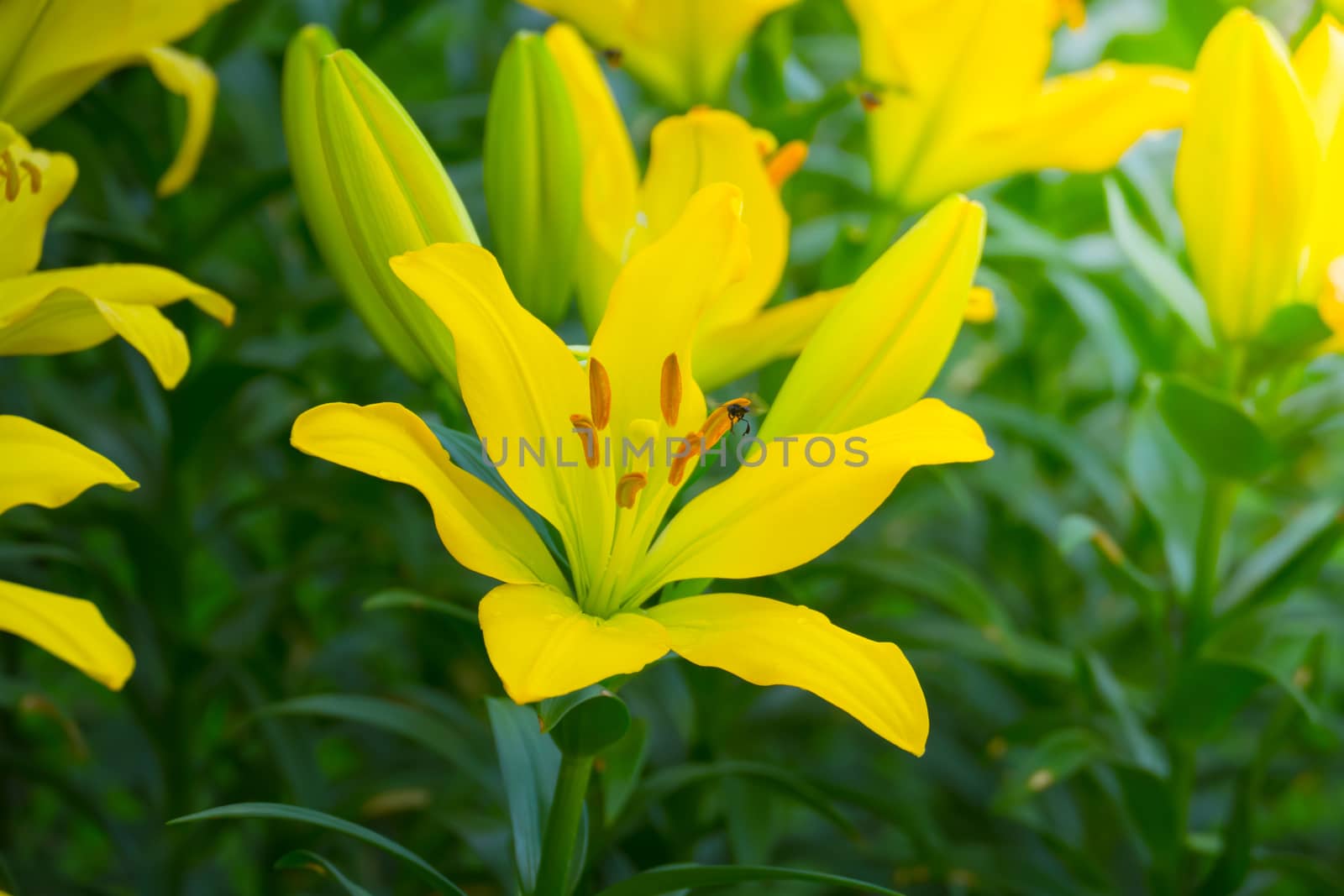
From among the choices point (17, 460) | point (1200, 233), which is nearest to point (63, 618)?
point (17, 460)

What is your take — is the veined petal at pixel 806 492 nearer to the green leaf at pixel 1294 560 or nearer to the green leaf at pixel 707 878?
the green leaf at pixel 707 878

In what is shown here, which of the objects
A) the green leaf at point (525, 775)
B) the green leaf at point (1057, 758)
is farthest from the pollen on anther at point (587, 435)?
the green leaf at point (1057, 758)

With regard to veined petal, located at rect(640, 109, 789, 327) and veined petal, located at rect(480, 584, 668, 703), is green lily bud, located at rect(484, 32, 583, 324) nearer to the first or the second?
veined petal, located at rect(640, 109, 789, 327)

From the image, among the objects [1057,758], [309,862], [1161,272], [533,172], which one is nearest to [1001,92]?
[1161,272]

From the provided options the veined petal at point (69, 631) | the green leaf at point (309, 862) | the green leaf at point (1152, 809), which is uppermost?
the veined petal at point (69, 631)


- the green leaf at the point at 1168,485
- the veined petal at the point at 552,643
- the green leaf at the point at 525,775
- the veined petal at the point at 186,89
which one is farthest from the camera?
the green leaf at the point at 1168,485

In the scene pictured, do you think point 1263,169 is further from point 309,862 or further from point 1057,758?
point 309,862
